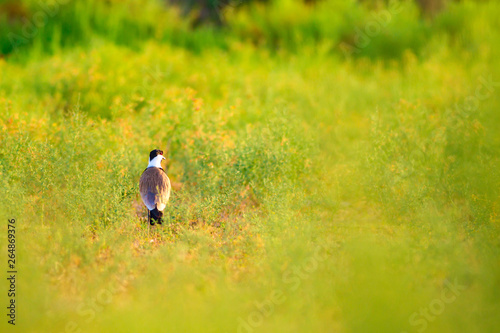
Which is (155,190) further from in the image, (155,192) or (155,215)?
(155,215)

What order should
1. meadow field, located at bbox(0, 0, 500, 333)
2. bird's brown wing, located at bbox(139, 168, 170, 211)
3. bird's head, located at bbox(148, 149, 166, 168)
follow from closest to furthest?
meadow field, located at bbox(0, 0, 500, 333) < bird's brown wing, located at bbox(139, 168, 170, 211) < bird's head, located at bbox(148, 149, 166, 168)

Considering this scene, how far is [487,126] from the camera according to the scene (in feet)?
21.3

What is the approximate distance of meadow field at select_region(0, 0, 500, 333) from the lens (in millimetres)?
3916

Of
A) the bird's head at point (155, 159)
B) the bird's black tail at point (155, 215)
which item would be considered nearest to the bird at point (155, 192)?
the bird's black tail at point (155, 215)

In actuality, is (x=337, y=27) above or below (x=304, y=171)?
above

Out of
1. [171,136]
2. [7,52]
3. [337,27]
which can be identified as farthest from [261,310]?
[337,27]

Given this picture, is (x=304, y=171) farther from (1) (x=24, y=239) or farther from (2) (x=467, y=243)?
(1) (x=24, y=239)

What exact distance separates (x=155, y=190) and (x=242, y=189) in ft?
3.82

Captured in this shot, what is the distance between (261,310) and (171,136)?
11.5ft

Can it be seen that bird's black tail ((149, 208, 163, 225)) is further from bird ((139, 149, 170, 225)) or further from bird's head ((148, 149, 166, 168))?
bird's head ((148, 149, 166, 168))

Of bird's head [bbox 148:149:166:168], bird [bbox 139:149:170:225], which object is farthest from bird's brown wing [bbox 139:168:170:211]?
bird's head [bbox 148:149:166:168]

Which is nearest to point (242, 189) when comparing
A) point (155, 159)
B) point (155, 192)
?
point (155, 159)

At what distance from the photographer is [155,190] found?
17.4ft

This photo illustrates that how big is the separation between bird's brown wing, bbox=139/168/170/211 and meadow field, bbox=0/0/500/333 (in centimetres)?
24
